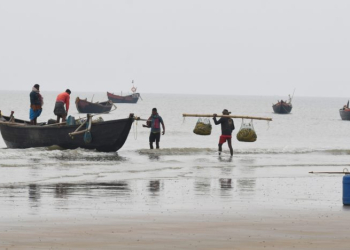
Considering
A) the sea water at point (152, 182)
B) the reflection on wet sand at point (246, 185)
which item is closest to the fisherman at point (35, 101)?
the sea water at point (152, 182)

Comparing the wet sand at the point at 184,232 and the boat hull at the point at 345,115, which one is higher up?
the wet sand at the point at 184,232

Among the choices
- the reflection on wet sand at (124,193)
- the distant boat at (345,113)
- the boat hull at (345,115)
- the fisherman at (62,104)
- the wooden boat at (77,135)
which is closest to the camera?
the reflection on wet sand at (124,193)

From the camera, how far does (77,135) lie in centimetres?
2814

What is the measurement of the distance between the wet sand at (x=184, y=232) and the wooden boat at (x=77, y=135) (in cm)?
1655

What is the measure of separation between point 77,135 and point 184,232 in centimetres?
1851

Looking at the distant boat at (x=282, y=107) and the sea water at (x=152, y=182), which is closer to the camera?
the sea water at (x=152, y=182)

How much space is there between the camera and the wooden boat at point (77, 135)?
91.9 feet

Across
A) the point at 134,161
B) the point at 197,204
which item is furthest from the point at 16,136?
the point at 197,204

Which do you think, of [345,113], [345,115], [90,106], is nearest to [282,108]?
[345,115]

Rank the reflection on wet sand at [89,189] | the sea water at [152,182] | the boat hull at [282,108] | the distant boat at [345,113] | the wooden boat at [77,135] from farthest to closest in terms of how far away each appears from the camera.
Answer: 1. the boat hull at [282,108]
2. the distant boat at [345,113]
3. the wooden boat at [77,135]
4. the reflection on wet sand at [89,189]
5. the sea water at [152,182]

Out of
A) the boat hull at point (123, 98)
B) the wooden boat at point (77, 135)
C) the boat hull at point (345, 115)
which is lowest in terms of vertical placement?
the boat hull at point (345, 115)

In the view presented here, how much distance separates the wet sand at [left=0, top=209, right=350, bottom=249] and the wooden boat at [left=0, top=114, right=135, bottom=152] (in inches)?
652

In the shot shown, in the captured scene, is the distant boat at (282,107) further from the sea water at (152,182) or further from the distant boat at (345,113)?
the sea water at (152,182)

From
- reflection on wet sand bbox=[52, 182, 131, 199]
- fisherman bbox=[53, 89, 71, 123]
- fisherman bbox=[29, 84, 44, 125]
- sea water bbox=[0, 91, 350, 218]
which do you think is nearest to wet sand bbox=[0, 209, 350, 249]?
sea water bbox=[0, 91, 350, 218]
